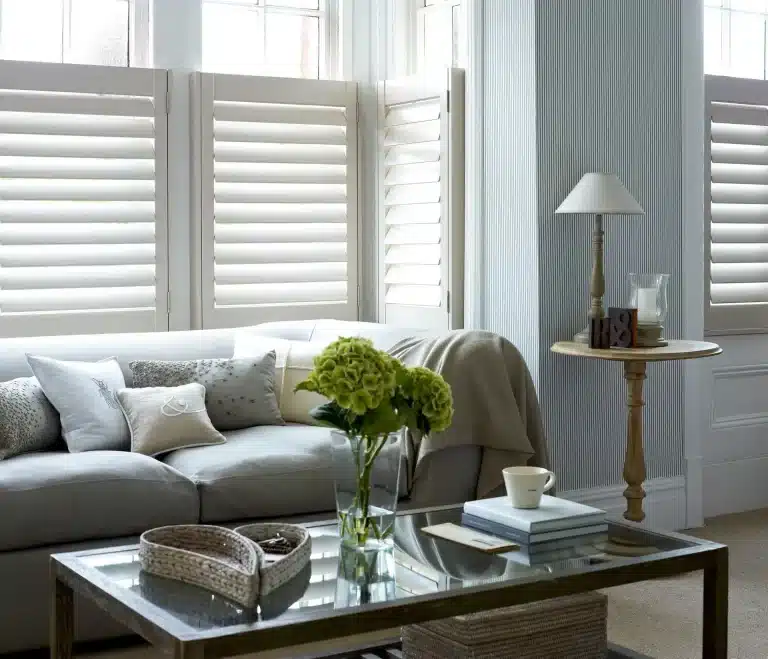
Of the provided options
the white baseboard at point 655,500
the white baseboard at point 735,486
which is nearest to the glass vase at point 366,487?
the white baseboard at point 655,500

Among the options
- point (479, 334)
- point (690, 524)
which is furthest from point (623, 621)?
point (690, 524)

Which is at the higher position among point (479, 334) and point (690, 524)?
point (479, 334)

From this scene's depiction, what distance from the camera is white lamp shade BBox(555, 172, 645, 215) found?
377 cm

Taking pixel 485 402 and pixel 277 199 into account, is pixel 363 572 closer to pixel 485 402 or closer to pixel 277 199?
pixel 485 402

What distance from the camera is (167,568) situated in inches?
84.4

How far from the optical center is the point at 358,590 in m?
2.10

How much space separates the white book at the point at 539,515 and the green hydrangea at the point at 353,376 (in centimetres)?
47

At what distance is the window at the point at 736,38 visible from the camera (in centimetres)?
477

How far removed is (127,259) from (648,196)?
192 cm

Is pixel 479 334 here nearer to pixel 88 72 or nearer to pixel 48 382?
pixel 48 382

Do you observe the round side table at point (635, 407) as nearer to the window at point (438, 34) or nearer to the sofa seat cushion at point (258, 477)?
the sofa seat cushion at point (258, 477)

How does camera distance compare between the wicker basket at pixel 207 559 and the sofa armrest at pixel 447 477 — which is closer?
the wicker basket at pixel 207 559

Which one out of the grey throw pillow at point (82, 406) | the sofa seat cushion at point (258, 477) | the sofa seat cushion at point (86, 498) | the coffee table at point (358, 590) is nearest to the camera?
the coffee table at point (358, 590)

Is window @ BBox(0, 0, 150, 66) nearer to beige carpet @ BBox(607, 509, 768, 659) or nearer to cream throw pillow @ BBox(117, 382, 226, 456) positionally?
cream throw pillow @ BBox(117, 382, 226, 456)
